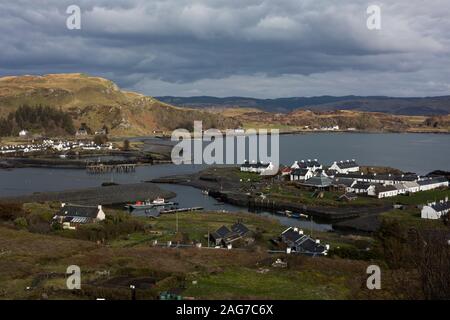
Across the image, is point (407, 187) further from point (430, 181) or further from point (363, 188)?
point (363, 188)

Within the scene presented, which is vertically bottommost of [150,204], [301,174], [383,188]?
[150,204]

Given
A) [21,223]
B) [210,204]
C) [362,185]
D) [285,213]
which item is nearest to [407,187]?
[362,185]

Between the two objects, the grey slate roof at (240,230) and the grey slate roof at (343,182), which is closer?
the grey slate roof at (240,230)

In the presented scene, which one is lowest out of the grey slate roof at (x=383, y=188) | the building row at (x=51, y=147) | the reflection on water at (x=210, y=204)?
the reflection on water at (x=210, y=204)

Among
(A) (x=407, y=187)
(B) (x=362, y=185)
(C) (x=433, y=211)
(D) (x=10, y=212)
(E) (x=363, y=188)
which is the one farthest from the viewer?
(A) (x=407, y=187)

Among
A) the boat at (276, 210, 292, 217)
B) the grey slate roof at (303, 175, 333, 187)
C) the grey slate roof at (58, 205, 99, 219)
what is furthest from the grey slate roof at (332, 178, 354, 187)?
the grey slate roof at (58, 205, 99, 219)

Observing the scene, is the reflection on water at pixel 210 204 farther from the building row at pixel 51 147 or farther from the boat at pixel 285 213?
the building row at pixel 51 147

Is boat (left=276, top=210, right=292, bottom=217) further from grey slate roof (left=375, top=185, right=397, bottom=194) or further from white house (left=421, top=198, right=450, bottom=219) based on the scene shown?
white house (left=421, top=198, right=450, bottom=219)

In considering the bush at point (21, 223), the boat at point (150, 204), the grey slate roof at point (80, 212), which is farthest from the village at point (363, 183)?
the bush at point (21, 223)
